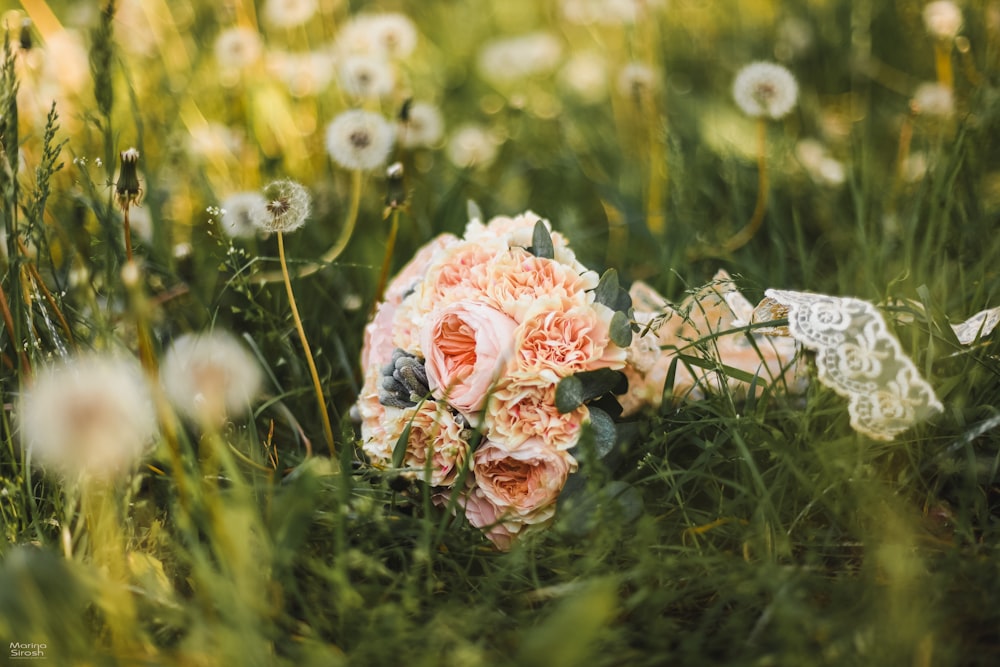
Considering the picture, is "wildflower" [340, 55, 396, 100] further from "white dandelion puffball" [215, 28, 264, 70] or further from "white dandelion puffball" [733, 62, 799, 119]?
"white dandelion puffball" [733, 62, 799, 119]

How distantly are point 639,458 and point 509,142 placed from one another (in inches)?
45.6

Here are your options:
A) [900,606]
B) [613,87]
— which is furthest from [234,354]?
[613,87]

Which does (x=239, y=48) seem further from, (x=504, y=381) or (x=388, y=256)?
(x=504, y=381)

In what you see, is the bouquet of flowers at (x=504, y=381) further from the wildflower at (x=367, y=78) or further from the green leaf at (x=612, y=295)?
the wildflower at (x=367, y=78)

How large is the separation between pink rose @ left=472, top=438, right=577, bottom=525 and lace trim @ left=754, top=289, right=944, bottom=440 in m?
0.31

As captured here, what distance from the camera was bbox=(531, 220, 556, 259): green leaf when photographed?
995mm

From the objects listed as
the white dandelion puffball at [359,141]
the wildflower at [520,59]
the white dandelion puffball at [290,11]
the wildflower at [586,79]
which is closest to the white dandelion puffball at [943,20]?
the wildflower at [586,79]

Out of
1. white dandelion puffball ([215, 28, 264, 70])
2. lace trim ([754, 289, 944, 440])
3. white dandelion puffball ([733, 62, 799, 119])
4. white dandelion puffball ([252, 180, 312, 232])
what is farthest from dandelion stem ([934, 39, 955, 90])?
white dandelion puffball ([215, 28, 264, 70])

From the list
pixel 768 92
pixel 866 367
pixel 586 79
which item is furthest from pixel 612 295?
pixel 586 79

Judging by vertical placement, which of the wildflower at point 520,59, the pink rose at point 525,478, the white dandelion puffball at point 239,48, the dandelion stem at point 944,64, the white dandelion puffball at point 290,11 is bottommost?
the pink rose at point 525,478

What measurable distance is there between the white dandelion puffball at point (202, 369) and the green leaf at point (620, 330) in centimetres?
49

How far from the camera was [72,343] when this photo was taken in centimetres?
103

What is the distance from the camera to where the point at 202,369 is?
3.15 feet

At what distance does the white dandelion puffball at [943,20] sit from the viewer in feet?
5.27
